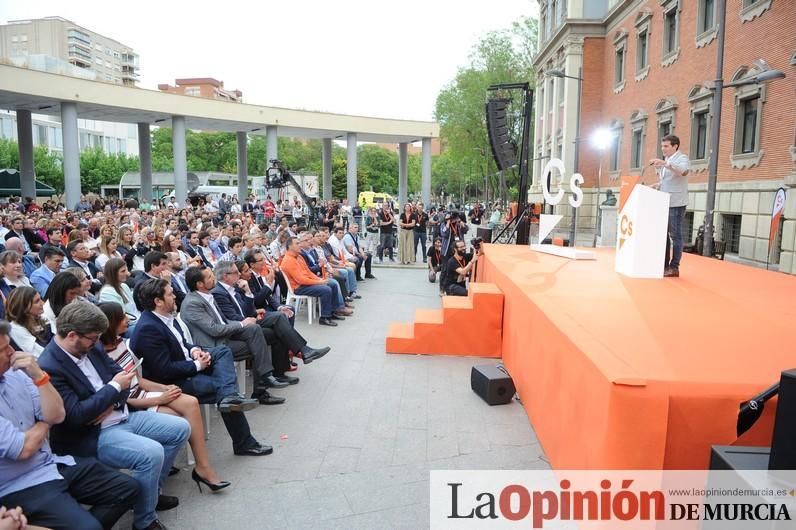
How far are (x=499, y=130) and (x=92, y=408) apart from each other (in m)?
10.4

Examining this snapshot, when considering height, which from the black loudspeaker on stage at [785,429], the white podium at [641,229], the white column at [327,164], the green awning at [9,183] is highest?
the white column at [327,164]

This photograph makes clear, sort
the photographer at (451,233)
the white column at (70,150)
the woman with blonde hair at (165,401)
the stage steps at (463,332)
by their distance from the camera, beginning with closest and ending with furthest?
the woman with blonde hair at (165,401), the stage steps at (463,332), the photographer at (451,233), the white column at (70,150)

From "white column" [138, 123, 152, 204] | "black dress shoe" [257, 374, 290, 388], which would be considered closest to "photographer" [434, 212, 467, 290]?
"black dress shoe" [257, 374, 290, 388]

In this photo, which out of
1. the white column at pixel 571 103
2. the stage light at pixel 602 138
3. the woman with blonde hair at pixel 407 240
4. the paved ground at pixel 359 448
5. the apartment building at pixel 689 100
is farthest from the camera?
the white column at pixel 571 103

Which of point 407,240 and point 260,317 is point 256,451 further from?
point 407,240

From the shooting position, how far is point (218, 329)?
201 inches

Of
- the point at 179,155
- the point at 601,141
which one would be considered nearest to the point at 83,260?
the point at 179,155

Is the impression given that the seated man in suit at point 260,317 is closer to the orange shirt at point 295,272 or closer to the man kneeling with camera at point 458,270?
the orange shirt at point 295,272

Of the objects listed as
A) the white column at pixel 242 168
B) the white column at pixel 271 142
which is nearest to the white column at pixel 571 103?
the white column at pixel 271 142

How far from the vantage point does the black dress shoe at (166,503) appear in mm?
3607

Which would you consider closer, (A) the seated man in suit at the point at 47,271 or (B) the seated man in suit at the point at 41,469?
(B) the seated man in suit at the point at 41,469

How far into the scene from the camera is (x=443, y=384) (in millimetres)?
6117

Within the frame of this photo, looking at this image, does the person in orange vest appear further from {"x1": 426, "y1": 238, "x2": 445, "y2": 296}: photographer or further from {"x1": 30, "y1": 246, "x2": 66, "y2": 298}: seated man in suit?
{"x1": 426, "y1": 238, "x2": 445, "y2": 296}: photographer

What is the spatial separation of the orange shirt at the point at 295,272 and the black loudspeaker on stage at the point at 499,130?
524cm
